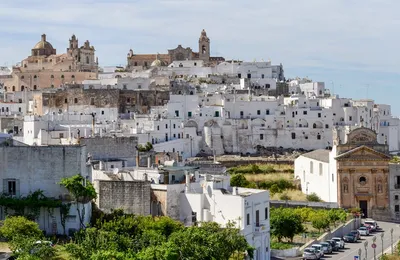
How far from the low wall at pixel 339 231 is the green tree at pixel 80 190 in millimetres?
11613

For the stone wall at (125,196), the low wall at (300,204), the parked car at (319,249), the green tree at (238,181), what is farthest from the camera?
the green tree at (238,181)

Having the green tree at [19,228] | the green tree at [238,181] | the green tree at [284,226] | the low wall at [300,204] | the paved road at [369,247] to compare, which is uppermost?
the green tree at [19,228]

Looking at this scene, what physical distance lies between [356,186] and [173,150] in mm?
19551

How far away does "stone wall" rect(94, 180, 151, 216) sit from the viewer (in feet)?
116

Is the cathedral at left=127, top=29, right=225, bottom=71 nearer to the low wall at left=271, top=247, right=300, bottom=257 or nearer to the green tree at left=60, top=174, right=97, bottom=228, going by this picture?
the low wall at left=271, top=247, right=300, bottom=257

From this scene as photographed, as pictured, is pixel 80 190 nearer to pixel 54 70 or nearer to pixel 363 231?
pixel 363 231

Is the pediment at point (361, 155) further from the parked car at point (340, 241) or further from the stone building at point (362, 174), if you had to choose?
the parked car at point (340, 241)

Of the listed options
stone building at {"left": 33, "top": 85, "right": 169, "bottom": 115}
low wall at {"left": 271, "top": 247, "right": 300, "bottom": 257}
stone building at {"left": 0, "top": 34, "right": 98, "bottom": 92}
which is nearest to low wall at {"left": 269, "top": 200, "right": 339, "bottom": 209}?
low wall at {"left": 271, "top": 247, "right": 300, "bottom": 257}

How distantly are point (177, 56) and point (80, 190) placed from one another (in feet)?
238

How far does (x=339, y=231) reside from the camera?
4734 cm

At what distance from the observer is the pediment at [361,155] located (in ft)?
187

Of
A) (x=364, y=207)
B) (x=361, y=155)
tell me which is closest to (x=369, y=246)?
(x=364, y=207)

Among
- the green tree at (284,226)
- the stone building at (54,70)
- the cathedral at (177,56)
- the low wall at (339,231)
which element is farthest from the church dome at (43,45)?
the green tree at (284,226)

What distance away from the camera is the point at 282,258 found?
125 feet
